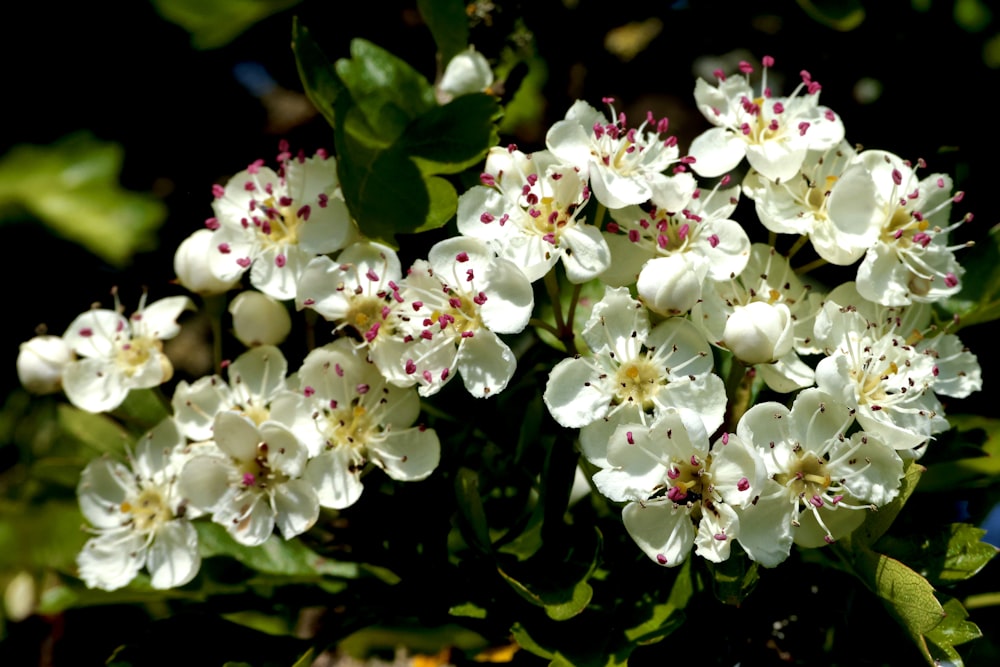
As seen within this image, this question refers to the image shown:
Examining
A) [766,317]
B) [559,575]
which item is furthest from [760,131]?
[559,575]

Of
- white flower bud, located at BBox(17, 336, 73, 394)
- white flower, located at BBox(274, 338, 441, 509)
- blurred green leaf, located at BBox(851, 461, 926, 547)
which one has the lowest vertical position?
→ white flower bud, located at BBox(17, 336, 73, 394)

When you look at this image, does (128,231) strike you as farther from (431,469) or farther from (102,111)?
(431,469)

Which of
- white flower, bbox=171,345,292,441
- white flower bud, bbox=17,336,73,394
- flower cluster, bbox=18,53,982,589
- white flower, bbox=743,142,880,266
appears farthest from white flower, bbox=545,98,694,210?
white flower bud, bbox=17,336,73,394

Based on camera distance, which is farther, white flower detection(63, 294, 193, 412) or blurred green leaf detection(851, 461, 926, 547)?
white flower detection(63, 294, 193, 412)

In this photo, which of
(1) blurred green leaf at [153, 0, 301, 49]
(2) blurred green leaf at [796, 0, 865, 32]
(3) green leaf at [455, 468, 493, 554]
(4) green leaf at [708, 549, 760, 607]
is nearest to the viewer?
(4) green leaf at [708, 549, 760, 607]

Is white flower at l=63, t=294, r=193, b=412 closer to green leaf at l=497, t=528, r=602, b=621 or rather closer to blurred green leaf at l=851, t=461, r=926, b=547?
green leaf at l=497, t=528, r=602, b=621

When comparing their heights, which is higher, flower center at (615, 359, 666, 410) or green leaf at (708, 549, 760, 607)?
flower center at (615, 359, 666, 410)
